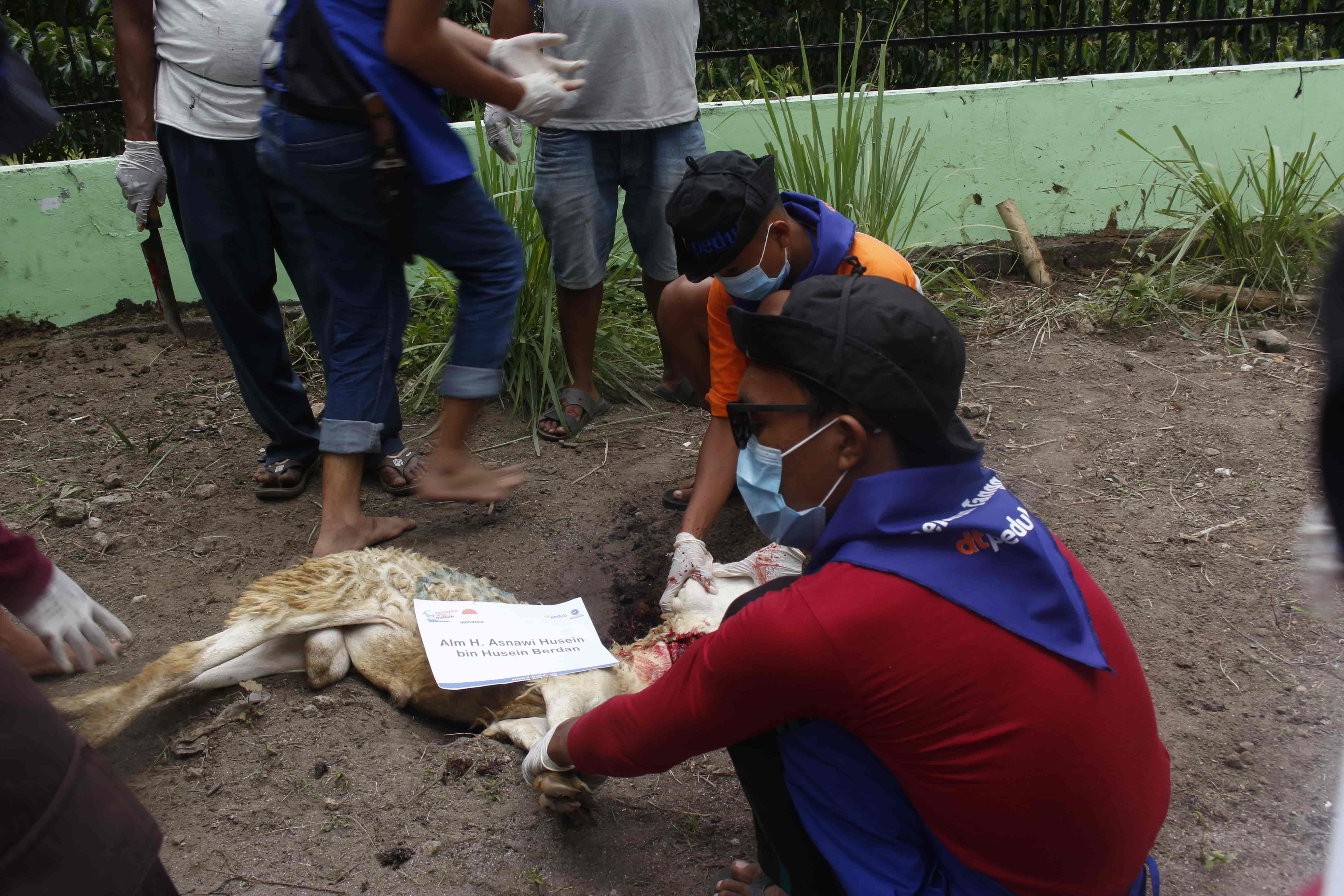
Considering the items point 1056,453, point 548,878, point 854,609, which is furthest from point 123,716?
point 1056,453

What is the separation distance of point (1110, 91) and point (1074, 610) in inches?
180

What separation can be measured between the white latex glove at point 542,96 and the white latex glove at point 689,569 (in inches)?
47.4

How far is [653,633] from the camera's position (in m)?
2.49

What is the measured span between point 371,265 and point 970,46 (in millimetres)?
4916

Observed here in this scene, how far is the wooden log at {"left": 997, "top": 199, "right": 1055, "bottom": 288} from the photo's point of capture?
4898 mm

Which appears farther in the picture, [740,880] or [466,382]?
[466,382]

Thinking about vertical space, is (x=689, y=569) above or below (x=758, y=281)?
below

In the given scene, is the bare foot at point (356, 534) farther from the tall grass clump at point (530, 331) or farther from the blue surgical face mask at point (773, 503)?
the blue surgical face mask at point (773, 503)

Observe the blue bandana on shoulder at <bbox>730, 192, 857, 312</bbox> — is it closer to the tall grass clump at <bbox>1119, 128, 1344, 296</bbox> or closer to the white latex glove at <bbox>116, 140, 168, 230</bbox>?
the white latex glove at <bbox>116, 140, 168, 230</bbox>

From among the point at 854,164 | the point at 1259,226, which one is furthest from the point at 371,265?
the point at 1259,226

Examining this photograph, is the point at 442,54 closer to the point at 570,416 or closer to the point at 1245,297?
the point at 570,416

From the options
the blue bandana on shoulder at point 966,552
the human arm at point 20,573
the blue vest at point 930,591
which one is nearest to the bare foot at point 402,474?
the human arm at point 20,573

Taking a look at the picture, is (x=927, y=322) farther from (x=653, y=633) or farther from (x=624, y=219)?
(x=624, y=219)

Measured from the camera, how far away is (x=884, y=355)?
1383 mm
